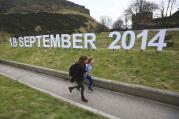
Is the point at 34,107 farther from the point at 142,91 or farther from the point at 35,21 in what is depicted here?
the point at 35,21

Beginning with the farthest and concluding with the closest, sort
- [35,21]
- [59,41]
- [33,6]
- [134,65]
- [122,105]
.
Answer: [33,6] < [35,21] < [59,41] < [134,65] < [122,105]

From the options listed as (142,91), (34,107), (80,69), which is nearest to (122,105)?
(142,91)

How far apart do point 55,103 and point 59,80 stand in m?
3.28

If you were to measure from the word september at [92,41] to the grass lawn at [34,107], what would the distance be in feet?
20.4

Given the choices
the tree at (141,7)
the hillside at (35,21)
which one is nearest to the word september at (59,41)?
the hillside at (35,21)

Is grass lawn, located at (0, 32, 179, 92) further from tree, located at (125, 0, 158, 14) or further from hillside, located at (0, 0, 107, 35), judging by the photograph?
tree, located at (125, 0, 158, 14)

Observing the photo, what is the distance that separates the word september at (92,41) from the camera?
32.0ft

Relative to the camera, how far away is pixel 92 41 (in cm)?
1254

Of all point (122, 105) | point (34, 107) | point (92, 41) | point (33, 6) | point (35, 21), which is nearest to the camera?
point (34, 107)

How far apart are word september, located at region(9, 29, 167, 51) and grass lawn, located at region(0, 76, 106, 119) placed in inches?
244

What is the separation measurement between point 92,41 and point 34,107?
25.1 feet

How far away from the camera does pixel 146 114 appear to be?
530 centimetres

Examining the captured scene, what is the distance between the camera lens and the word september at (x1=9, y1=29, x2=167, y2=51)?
9.75m

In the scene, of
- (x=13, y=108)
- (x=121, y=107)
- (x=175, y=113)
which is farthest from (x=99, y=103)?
(x=13, y=108)
